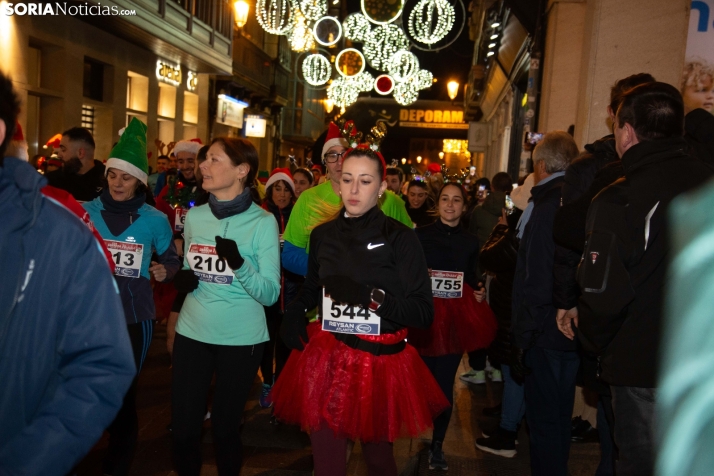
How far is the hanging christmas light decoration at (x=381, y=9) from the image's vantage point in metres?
11.7

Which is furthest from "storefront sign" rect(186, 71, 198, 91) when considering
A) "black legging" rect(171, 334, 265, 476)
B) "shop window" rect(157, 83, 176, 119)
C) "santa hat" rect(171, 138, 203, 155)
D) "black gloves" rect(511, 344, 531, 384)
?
"black gloves" rect(511, 344, 531, 384)

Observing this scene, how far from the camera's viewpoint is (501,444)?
5.63 meters

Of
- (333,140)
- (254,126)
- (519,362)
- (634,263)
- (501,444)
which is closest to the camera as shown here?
(634,263)

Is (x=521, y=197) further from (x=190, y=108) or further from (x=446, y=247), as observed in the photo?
(x=190, y=108)

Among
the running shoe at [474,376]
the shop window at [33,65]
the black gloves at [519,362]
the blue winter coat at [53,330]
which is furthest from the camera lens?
the shop window at [33,65]

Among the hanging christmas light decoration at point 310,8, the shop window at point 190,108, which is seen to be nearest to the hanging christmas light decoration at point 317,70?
the shop window at point 190,108

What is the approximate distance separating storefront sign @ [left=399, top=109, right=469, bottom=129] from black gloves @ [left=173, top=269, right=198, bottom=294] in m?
51.5

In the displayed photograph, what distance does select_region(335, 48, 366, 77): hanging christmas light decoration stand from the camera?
1950 cm

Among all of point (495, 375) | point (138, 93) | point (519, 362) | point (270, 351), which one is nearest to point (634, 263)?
point (519, 362)

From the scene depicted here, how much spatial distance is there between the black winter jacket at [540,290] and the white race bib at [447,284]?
3.48 feet

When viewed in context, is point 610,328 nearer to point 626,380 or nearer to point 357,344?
point 626,380

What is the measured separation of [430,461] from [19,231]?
4.06 meters

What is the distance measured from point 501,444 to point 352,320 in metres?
2.61

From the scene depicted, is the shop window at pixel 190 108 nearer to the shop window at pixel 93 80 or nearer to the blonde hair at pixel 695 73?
the shop window at pixel 93 80
